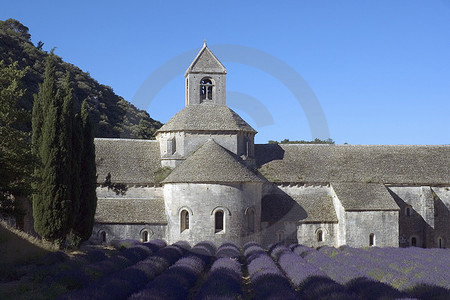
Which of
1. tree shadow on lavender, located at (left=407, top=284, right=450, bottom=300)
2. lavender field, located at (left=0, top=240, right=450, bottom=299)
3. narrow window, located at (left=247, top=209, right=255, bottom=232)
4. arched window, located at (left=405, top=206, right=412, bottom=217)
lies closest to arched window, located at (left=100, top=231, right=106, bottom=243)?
narrow window, located at (left=247, top=209, right=255, bottom=232)

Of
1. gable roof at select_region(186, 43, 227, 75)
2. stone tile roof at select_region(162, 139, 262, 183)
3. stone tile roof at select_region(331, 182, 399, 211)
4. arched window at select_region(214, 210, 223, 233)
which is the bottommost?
arched window at select_region(214, 210, 223, 233)

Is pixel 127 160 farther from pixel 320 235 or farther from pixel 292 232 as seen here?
pixel 320 235

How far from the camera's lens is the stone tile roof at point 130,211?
39.1 meters

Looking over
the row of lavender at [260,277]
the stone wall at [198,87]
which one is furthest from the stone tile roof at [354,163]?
the row of lavender at [260,277]

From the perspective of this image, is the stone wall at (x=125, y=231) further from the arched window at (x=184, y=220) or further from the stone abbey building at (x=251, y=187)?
the arched window at (x=184, y=220)

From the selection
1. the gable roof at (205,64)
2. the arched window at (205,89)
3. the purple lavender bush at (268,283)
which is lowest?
the purple lavender bush at (268,283)

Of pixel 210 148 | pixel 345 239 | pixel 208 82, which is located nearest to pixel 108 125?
pixel 208 82

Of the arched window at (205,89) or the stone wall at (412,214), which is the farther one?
the arched window at (205,89)

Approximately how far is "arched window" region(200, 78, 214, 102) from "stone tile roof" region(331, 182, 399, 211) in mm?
11393

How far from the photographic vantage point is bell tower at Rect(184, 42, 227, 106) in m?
44.1

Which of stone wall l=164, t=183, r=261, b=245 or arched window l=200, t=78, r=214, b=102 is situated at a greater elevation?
arched window l=200, t=78, r=214, b=102

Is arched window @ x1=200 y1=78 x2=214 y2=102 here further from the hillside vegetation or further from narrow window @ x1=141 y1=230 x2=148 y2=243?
the hillside vegetation

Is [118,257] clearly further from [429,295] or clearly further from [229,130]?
[229,130]

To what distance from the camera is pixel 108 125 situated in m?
72.8
